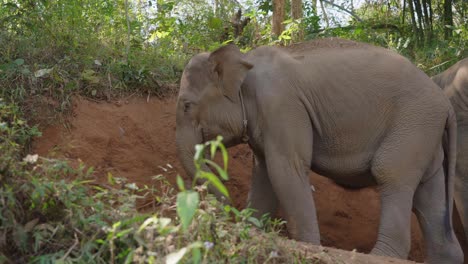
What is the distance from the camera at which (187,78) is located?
7.56 meters

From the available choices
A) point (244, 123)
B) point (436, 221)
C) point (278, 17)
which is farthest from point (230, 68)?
point (278, 17)

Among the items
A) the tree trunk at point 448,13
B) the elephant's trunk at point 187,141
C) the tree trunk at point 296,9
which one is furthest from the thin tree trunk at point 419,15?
the elephant's trunk at point 187,141

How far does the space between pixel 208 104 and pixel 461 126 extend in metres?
2.52

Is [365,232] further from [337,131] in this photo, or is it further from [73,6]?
[73,6]

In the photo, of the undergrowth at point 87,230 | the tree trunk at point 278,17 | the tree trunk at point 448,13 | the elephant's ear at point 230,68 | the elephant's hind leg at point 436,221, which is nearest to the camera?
the undergrowth at point 87,230

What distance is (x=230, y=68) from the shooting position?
24.3ft

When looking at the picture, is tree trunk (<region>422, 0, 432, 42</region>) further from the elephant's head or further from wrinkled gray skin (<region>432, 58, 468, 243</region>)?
the elephant's head

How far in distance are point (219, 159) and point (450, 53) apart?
325cm

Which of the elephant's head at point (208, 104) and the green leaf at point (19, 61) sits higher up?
the green leaf at point (19, 61)

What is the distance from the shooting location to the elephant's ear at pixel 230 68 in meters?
7.42

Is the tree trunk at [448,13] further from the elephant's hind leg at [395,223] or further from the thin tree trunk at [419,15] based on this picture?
the elephant's hind leg at [395,223]

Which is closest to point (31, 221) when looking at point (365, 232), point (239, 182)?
point (239, 182)

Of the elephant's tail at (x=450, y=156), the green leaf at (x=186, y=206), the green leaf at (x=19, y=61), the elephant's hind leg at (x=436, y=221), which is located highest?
the green leaf at (x=186, y=206)

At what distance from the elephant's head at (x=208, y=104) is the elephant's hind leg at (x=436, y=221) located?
171 centimetres
